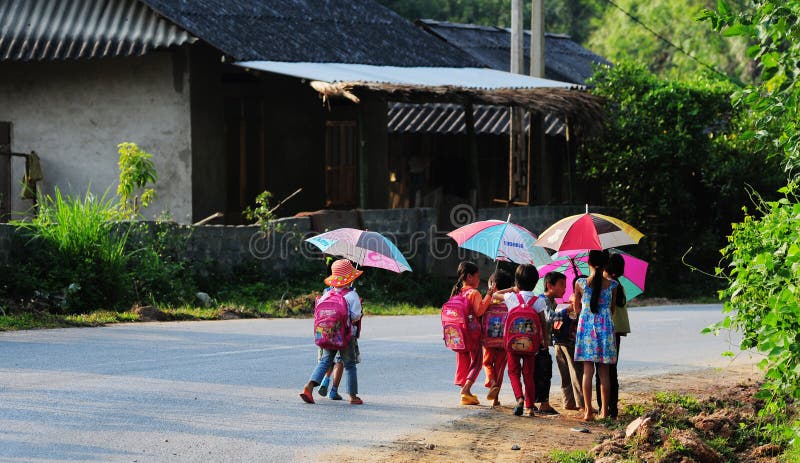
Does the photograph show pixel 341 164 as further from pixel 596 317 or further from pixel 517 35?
pixel 596 317

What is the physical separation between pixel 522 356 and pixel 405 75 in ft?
42.1

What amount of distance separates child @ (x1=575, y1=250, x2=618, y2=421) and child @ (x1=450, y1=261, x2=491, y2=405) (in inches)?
31.2

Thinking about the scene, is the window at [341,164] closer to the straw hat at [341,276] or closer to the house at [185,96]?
the house at [185,96]

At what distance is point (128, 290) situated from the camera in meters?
16.3

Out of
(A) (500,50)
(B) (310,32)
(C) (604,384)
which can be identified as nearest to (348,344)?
(C) (604,384)

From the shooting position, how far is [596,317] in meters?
9.85

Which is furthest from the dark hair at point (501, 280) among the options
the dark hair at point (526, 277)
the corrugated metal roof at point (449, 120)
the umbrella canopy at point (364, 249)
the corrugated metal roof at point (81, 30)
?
the corrugated metal roof at point (449, 120)

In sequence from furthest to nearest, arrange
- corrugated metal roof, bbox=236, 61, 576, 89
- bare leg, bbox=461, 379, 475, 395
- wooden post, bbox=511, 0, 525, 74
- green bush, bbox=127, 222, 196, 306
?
wooden post, bbox=511, 0, 525, 74, corrugated metal roof, bbox=236, 61, 576, 89, green bush, bbox=127, 222, 196, 306, bare leg, bbox=461, 379, 475, 395

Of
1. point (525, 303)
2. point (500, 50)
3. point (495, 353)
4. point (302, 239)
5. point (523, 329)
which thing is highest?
point (500, 50)

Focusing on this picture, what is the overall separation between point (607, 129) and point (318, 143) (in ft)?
18.0

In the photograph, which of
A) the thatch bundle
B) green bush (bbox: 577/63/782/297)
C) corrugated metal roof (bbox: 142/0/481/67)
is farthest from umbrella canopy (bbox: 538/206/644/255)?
green bush (bbox: 577/63/782/297)

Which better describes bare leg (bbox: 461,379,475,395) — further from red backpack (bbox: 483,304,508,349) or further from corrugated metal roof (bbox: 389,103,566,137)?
corrugated metal roof (bbox: 389,103,566,137)

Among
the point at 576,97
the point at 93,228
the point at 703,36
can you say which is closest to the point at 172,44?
the point at 93,228

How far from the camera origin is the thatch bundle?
1892 cm
